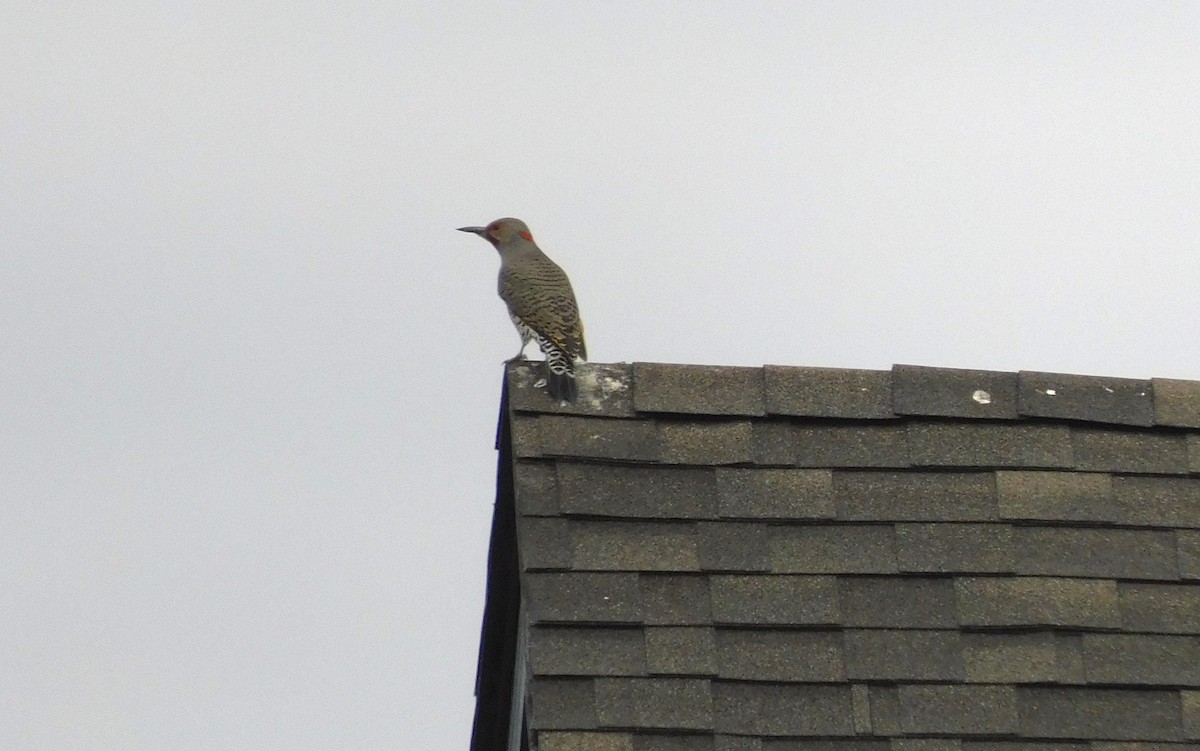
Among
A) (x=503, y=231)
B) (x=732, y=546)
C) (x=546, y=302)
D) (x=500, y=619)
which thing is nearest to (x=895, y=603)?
(x=732, y=546)

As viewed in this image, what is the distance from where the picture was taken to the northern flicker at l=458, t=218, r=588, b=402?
661cm

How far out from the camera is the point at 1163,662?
4.04m

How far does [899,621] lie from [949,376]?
65cm

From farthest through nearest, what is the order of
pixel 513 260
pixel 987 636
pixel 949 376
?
pixel 513 260, pixel 949 376, pixel 987 636

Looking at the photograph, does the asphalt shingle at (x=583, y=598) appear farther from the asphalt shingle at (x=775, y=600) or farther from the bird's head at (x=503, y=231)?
the bird's head at (x=503, y=231)

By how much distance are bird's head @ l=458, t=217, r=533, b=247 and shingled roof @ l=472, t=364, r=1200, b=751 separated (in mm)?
3903

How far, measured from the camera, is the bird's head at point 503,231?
8.35m

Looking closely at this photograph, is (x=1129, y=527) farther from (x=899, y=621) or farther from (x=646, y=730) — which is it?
(x=646, y=730)

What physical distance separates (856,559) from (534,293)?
3.45 meters

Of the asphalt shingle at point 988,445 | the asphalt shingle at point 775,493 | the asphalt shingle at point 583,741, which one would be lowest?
the asphalt shingle at point 583,741

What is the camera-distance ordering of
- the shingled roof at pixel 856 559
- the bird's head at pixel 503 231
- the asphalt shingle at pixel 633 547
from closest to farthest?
the shingled roof at pixel 856 559, the asphalt shingle at pixel 633 547, the bird's head at pixel 503 231

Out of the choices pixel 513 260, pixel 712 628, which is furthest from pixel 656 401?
pixel 513 260

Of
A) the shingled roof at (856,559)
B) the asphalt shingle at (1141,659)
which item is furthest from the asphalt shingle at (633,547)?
the asphalt shingle at (1141,659)

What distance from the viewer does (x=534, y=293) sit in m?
7.37
